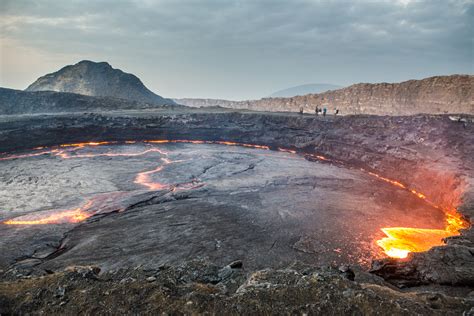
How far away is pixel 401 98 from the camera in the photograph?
42.8 metres

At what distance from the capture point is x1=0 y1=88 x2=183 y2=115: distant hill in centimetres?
4969

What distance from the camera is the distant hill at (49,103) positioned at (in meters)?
49.7

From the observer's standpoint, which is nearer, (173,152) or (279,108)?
(173,152)

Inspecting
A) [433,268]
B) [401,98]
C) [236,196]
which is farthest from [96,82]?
[433,268]

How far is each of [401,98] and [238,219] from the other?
39486mm

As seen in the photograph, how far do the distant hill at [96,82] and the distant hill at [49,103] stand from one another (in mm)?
24881

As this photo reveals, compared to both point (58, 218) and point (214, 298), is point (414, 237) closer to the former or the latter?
point (214, 298)

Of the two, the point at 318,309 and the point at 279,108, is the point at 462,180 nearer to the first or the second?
the point at 318,309

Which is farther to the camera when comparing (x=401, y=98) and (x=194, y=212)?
(x=401, y=98)

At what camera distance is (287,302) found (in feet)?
14.0

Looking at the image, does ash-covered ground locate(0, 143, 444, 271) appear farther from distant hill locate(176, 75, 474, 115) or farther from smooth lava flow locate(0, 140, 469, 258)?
distant hill locate(176, 75, 474, 115)

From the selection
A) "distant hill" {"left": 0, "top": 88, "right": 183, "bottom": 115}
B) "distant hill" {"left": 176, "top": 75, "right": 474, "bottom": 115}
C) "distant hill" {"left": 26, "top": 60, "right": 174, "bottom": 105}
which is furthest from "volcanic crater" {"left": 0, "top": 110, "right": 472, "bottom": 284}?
"distant hill" {"left": 26, "top": 60, "right": 174, "bottom": 105}

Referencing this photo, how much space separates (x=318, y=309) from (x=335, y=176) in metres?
18.6

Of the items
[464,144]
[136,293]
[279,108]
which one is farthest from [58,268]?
[279,108]
